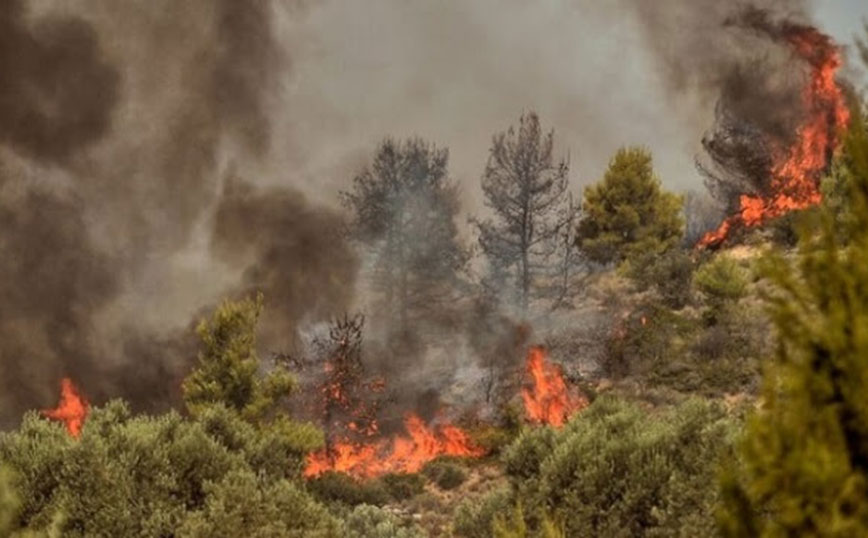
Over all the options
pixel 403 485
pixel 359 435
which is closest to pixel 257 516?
pixel 403 485

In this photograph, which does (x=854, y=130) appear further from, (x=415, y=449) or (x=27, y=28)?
(x=27, y=28)

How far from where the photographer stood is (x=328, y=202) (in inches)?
2653

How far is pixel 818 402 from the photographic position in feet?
15.4

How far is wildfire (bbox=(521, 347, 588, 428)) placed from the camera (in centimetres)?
4192

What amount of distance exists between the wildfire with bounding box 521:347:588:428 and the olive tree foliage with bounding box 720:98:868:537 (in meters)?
36.2

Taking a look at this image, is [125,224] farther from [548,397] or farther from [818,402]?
[818,402]

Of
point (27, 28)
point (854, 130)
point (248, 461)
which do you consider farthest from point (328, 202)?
point (854, 130)

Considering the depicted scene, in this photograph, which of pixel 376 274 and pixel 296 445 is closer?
pixel 296 445

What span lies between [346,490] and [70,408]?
910 inches

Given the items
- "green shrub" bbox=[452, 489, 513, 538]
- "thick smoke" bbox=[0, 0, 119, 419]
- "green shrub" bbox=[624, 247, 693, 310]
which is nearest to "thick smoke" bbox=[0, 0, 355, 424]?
"thick smoke" bbox=[0, 0, 119, 419]

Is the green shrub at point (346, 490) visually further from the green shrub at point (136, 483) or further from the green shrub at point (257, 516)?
the green shrub at point (257, 516)

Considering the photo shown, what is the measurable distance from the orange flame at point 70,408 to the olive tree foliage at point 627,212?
3045cm

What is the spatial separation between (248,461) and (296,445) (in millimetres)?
11046

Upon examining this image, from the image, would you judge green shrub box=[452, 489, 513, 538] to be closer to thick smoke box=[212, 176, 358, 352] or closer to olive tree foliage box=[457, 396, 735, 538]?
olive tree foliage box=[457, 396, 735, 538]
